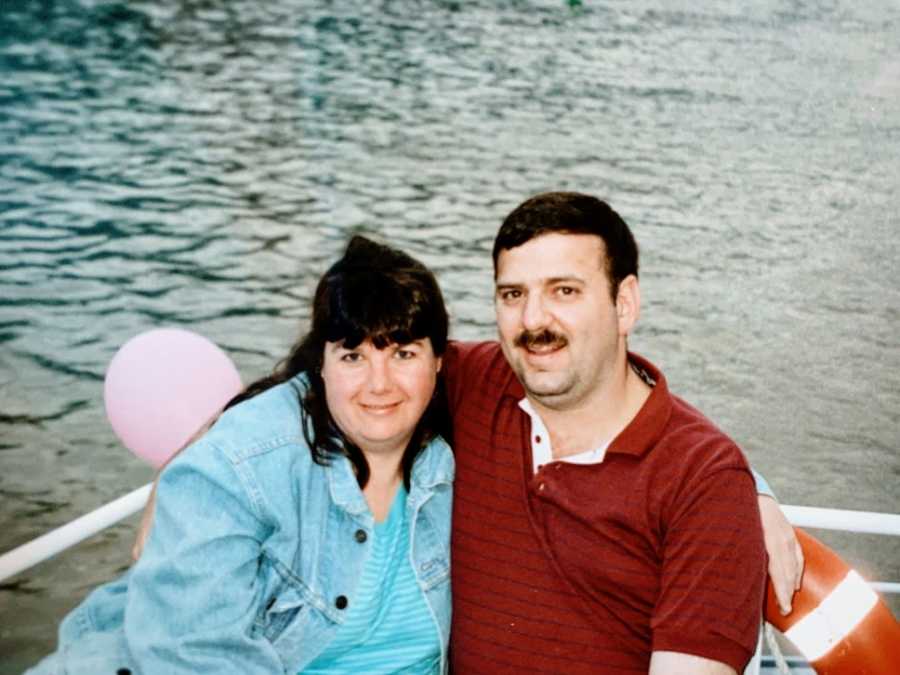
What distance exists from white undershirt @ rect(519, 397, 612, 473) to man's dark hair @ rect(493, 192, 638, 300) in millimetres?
382

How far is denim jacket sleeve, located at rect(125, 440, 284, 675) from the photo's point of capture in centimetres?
214

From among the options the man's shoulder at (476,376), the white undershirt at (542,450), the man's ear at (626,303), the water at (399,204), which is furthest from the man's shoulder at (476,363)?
the water at (399,204)

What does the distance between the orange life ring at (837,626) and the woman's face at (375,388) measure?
1004 millimetres

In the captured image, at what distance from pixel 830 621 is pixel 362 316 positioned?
1385 millimetres

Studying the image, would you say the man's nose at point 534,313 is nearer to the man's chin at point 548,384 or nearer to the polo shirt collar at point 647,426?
the man's chin at point 548,384

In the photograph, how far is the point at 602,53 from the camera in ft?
83.7

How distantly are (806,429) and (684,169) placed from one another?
25.2 feet

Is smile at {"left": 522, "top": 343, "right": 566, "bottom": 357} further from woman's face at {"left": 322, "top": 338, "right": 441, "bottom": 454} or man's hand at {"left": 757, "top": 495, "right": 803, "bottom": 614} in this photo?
man's hand at {"left": 757, "top": 495, "right": 803, "bottom": 614}

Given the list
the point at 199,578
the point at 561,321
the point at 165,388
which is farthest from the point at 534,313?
the point at 165,388

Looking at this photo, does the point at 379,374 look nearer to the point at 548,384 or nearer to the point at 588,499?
the point at 548,384

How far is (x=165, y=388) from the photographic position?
126 inches

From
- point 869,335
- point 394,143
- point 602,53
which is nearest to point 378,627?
point 869,335

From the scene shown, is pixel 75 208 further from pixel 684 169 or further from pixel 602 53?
pixel 602 53

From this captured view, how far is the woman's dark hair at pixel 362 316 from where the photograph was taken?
8.04 feet
